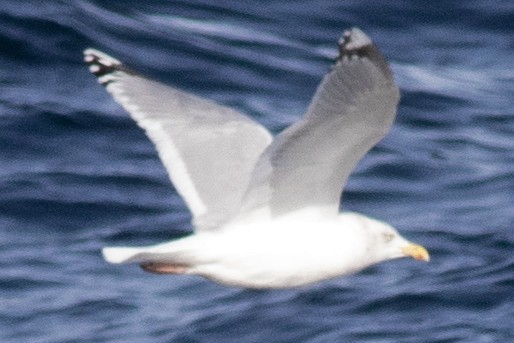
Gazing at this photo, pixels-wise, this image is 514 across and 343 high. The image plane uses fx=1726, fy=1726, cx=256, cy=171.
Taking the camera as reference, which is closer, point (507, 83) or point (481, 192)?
point (481, 192)

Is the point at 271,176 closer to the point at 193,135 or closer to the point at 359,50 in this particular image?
the point at 193,135

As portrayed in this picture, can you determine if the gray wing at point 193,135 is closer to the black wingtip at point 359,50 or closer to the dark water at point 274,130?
the black wingtip at point 359,50

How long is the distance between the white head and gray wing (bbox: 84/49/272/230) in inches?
21.5

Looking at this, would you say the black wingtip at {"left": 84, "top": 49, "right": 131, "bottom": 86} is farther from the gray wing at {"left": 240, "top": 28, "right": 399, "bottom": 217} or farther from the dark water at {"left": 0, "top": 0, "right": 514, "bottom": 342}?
the dark water at {"left": 0, "top": 0, "right": 514, "bottom": 342}

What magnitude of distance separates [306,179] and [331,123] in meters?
0.50

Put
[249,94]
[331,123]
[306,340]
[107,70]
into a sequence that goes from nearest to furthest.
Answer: [331,123] < [107,70] < [306,340] < [249,94]

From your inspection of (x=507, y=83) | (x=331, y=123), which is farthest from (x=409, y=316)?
(x=507, y=83)

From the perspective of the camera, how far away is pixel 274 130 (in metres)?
12.1

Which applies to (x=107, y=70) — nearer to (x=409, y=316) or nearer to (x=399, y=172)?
(x=409, y=316)

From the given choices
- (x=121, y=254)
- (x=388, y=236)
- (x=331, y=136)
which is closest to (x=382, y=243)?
(x=388, y=236)

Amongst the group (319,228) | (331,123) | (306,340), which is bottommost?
(306,340)

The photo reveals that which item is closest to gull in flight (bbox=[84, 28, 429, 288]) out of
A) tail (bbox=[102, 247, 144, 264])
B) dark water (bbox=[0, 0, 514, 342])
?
tail (bbox=[102, 247, 144, 264])

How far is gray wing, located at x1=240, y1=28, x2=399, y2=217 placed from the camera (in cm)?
649

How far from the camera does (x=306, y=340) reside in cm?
960
